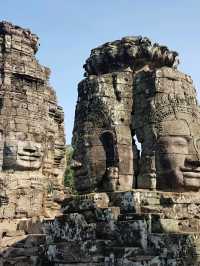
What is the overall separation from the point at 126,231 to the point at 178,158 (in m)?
1.89

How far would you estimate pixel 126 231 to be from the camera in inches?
303

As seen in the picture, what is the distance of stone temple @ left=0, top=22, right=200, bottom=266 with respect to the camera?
7.61 meters

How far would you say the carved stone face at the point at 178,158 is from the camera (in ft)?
28.7

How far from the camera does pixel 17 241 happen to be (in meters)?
11.6

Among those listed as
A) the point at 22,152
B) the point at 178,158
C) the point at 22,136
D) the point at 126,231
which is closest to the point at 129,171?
the point at 178,158

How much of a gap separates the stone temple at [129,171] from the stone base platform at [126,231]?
2 centimetres

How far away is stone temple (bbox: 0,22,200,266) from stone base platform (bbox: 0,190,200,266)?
16 mm

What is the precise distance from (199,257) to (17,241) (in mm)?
5791

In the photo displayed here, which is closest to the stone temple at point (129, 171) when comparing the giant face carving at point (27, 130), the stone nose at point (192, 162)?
the stone nose at point (192, 162)

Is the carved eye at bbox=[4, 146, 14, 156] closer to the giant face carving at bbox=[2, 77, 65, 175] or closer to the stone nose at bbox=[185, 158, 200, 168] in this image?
the giant face carving at bbox=[2, 77, 65, 175]

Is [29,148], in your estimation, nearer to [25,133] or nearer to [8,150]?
[25,133]

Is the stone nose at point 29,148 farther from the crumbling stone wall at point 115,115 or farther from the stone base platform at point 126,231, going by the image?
the stone base platform at point 126,231

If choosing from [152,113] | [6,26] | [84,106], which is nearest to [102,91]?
[84,106]

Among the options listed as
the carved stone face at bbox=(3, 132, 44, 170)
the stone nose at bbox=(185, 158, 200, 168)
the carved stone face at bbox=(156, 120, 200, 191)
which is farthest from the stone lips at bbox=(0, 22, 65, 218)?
the stone nose at bbox=(185, 158, 200, 168)
